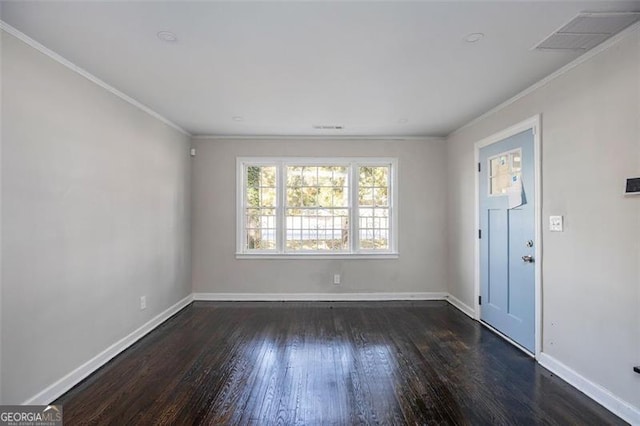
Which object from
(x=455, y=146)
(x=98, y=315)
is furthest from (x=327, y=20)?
(x=455, y=146)

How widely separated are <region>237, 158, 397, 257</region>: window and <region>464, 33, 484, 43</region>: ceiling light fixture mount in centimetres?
289

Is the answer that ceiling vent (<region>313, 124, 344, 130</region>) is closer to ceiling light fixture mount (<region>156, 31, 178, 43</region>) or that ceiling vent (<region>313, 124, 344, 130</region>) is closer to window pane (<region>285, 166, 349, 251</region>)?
window pane (<region>285, 166, 349, 251</region>)

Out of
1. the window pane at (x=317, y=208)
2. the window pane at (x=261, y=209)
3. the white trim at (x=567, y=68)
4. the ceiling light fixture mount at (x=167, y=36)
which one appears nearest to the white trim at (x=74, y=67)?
the ceiling light fixture mount at (x=167, y=36)

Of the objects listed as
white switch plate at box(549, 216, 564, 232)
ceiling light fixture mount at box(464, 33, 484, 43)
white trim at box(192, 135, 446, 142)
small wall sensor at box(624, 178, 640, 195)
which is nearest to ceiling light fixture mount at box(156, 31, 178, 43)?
ceiling light fixture mount at box(464, 33, 484, 43)

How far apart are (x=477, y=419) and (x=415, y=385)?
0.50m

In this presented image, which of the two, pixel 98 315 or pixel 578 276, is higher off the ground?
pixel 578 276

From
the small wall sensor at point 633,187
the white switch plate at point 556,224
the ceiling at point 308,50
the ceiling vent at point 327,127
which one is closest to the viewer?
the ceiling at point 308,50

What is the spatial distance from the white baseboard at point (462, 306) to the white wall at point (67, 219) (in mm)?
3922

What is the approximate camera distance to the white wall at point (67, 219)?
2105mm

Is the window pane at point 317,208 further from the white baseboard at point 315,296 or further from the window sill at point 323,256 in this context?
the white baseboard at point 315,296

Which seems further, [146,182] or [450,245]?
[450,245]

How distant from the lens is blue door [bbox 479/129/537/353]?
3.14 metres

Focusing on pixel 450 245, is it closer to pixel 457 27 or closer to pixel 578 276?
pixel 578 276

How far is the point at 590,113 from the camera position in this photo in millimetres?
2447
